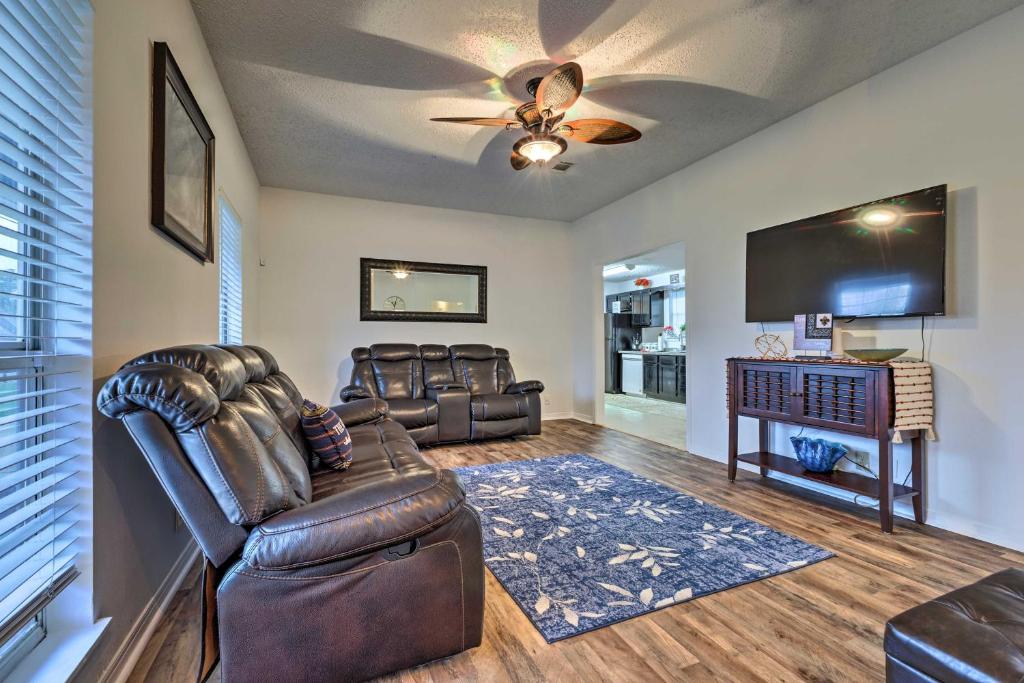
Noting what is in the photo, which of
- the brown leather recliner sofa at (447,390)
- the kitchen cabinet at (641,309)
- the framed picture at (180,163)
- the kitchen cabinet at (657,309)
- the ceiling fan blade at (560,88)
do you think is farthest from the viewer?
the kitchen cabinet at (641,309)

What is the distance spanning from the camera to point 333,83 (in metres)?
2.96

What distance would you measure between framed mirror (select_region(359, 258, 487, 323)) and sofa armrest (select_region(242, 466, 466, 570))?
4327 millimetres

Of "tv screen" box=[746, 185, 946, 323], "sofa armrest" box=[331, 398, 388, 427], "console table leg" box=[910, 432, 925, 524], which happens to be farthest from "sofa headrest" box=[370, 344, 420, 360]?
"console table leg" box=[910, 432, 925, 524]

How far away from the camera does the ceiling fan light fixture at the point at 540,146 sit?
2910 millimetres

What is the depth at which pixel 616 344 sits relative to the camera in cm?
1003

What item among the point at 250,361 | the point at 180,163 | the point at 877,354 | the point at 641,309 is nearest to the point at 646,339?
the point at 641,309

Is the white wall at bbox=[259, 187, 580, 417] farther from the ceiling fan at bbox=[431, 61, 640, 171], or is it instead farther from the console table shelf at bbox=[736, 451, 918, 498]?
the console table shelf at bbox=[736, 451, 918, 498]

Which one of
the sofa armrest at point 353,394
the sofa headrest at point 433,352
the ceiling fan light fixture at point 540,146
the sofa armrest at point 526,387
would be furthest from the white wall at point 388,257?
the ceiling fan light fixture at point 540,146

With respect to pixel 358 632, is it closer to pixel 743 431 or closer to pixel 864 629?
pixel 864 629

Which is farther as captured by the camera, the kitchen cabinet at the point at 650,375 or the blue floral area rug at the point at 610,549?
the kitchen cabinet at the point at 650,375

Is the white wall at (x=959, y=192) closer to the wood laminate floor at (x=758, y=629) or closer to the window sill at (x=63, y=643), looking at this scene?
the wood laminate floor at (x=758, y=629)

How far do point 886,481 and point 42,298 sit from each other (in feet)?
11.9

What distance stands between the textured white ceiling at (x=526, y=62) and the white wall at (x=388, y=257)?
1175 millimetres

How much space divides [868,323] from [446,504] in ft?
9.89
